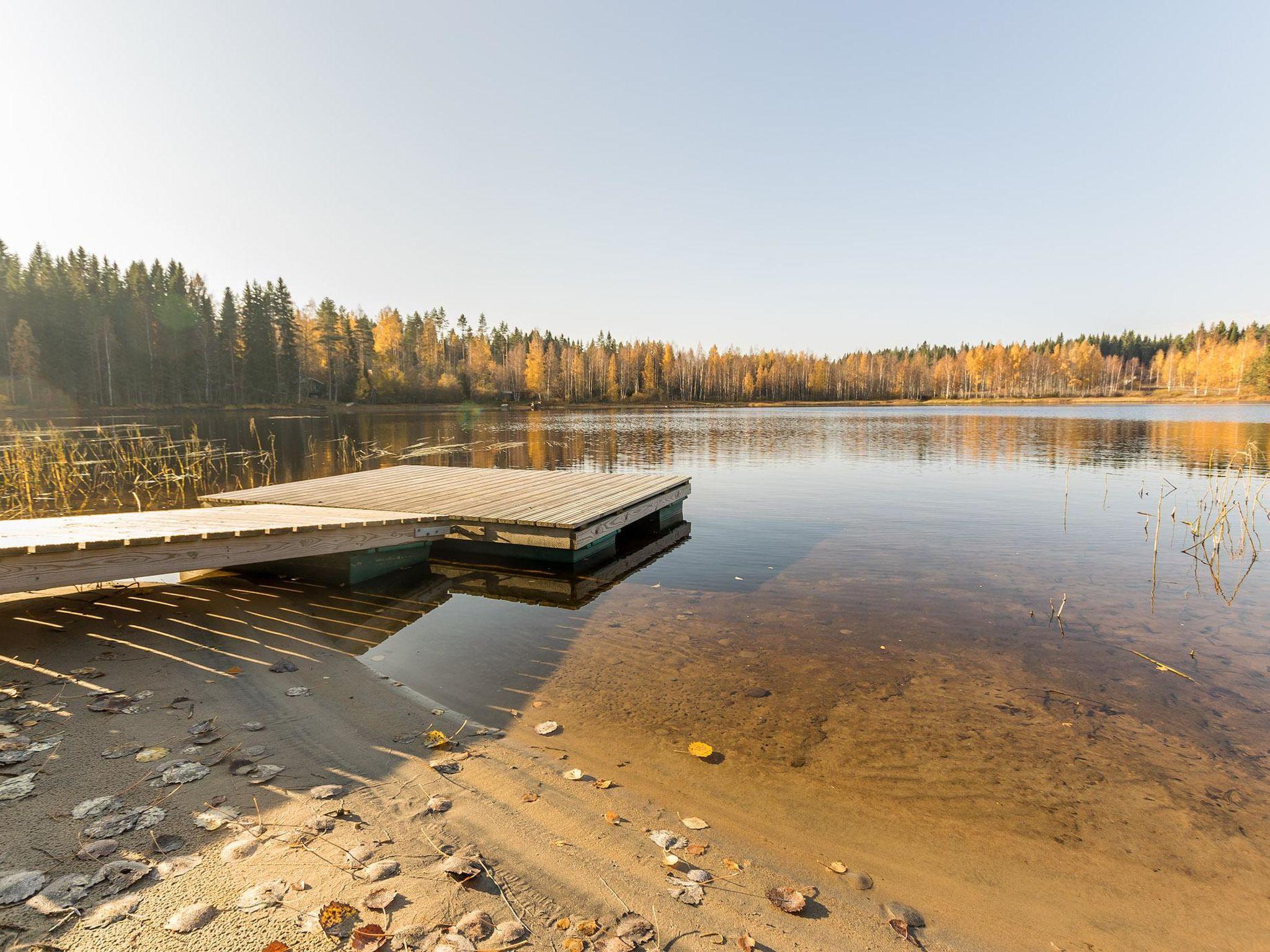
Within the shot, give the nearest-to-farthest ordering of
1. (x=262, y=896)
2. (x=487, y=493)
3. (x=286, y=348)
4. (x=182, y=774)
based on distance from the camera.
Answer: (x=262, y=896) < (x=182, y=774) < (x=487, y=493) < (x=286, y=348)

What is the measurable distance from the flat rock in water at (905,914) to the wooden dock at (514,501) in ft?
22.3

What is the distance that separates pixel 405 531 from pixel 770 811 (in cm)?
703

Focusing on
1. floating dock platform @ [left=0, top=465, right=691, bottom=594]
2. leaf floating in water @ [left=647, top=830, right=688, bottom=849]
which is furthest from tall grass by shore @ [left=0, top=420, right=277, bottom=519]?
leaf floating in water @ [left=647, top=830, right=688, bottom=849]

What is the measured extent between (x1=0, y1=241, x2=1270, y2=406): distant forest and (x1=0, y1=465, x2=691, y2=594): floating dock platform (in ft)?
222

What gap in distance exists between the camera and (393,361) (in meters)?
87.9

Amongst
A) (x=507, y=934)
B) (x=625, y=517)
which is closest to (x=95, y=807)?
(x=507, y=934)

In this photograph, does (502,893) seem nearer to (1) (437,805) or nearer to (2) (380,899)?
(2) (380,899)

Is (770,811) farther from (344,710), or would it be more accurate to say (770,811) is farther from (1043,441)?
(1043,441)

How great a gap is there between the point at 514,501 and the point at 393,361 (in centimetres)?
8594

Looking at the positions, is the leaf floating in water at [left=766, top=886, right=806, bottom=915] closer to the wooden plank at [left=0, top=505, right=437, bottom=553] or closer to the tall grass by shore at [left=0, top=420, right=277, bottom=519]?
the wooden plank at [left=0, top=505, right=437, bottom=553]

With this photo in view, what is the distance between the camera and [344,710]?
4828mm

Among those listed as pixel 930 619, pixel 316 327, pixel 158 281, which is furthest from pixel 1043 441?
pixel 158 281

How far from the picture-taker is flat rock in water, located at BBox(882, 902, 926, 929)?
9.74 ft

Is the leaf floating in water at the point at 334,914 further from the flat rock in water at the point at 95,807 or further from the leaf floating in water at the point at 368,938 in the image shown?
the flat rock in water at the point at 95,807
